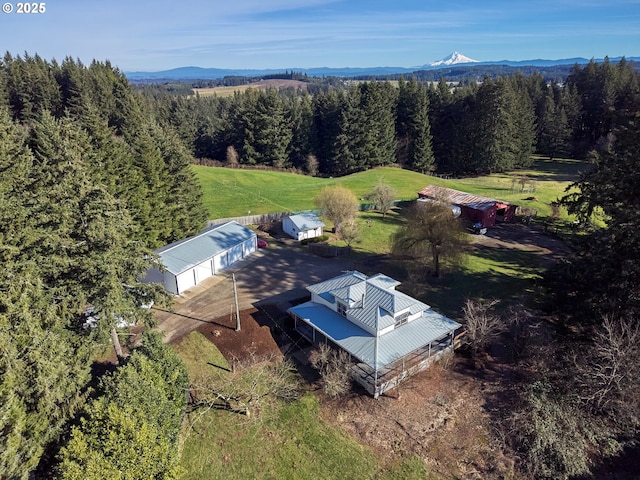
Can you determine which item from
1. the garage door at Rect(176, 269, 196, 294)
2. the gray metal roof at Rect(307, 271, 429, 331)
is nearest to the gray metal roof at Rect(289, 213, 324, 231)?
the garage door at Rect(176, 269, 196, 294)

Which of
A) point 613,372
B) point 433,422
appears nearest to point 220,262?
point 433,422

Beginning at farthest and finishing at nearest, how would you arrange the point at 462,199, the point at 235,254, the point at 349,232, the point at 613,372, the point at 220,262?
1. the point at 462,199
2. the point at 349,232
3. the point at 235,254
4. the point at 220,262
5. the point at 613,372

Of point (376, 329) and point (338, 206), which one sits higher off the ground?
point (338, 206)

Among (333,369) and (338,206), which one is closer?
(333,369)

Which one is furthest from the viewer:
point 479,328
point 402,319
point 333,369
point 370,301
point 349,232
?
point 349,232

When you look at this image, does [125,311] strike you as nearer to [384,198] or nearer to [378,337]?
[378,337]

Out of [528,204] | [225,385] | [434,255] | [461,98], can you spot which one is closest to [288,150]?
[461,98]

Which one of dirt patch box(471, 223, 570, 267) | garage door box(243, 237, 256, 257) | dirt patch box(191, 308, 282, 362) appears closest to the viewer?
dirt patch box(191, 308, 282, 362)

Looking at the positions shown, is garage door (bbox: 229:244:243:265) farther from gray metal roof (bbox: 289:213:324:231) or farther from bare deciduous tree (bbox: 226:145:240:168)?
bare deciduous tree (bbox: 226:145:240:168)
